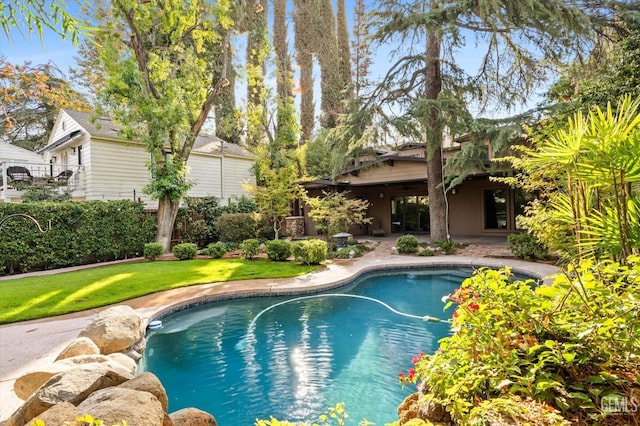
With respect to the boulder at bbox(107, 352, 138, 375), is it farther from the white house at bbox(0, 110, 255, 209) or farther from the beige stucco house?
the beige stucco house

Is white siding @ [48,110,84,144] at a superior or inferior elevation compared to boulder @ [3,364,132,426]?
superior

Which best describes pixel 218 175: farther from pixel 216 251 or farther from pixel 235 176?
pixel 216 251

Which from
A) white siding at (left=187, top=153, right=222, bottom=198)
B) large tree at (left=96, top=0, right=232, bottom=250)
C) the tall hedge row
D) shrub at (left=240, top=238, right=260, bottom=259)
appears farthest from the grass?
white siding at (left=187, top=153, right=222, bottom=198)

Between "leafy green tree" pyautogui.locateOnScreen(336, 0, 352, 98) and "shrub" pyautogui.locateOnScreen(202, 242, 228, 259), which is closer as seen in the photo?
"shrub" pyautogui.locateOnScreen(202, 242, 228, 259)

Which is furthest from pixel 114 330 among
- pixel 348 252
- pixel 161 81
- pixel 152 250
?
pixel 161 81

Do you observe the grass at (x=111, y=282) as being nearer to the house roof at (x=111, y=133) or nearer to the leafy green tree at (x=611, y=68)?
the house roof at (x=111, y=133)

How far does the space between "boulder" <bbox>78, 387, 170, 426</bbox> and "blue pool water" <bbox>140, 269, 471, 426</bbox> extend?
181 centimetres

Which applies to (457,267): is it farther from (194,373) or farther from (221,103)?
(221,103)

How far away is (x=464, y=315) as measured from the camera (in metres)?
2.08

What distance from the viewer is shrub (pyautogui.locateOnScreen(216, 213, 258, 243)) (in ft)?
52.0

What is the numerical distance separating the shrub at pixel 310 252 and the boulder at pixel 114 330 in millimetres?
6389

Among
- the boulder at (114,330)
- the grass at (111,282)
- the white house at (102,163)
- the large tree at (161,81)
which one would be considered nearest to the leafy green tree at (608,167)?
the boulder at (114,330)

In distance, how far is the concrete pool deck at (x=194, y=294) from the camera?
4512 mm

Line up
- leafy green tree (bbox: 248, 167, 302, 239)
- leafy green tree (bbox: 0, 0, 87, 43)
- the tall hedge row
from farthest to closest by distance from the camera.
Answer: leafy green tree (bbox: 248, 167, 302, 239) → the tall hedge row → leafy green tree (bbox: 0, 0, 87, 43)
